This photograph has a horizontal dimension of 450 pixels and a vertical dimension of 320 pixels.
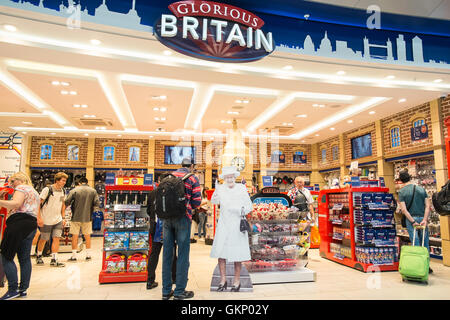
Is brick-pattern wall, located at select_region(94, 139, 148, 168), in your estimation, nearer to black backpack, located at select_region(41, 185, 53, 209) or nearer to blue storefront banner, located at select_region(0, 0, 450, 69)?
black backpack, located at select_region(41, 185, 53, 209)

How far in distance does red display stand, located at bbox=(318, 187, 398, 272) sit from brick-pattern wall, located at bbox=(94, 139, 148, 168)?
7.47 m

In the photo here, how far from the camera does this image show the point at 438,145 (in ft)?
21.4

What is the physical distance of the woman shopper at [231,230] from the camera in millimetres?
3688

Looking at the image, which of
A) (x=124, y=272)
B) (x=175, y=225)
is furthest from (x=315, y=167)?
(x=175, y=225)

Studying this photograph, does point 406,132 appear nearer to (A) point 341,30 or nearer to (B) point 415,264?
(A) point 341,30


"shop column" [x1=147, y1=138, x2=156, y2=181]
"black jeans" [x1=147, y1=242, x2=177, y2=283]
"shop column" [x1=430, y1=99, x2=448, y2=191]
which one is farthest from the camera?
"shop column" [x1=147, y1=138, x2=156, y2=181]

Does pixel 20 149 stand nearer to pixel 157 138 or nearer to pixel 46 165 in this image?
pixel 46 165

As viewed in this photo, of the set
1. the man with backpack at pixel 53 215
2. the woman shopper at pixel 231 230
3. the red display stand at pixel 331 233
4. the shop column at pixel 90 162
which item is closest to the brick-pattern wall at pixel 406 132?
the red display stand at pixel 331 233

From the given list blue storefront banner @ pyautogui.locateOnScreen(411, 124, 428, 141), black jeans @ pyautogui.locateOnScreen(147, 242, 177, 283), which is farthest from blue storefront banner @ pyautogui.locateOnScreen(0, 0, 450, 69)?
black jeans @ pyautogui.locateOnScreen(147, 242, 177, 283)

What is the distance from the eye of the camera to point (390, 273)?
4957 millimetres

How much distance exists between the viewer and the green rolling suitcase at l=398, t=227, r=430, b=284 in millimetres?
4170

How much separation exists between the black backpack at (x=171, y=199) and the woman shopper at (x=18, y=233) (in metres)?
1.49

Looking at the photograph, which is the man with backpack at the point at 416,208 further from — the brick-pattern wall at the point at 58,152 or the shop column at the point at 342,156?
the brick-pattern wall at the point at 58,152

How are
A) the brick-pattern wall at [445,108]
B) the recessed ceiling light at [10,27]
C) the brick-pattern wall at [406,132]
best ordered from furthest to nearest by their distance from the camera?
1. the brick-pattern wall at [406,132]
2. the brick-pattern wall at [445,108]
3. the recessed ceiling light at [10,27]
